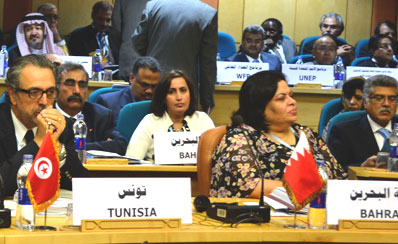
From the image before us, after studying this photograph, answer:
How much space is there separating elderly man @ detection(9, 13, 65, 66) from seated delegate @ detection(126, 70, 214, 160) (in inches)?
126

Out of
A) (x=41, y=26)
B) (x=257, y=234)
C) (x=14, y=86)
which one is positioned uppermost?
(x=41, y=26)

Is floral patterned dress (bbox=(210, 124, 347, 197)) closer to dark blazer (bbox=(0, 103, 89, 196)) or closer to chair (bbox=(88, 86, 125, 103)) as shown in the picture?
dark blazer (bbox=(0, 103, 89, 196))

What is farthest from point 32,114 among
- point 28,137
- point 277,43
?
point 277,43

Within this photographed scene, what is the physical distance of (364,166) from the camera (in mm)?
4453

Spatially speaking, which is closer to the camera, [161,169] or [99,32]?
[161,169]

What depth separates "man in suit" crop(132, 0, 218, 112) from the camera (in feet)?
20.2

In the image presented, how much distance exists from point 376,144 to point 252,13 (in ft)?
20.9

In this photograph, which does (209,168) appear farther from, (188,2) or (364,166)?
(188,2)

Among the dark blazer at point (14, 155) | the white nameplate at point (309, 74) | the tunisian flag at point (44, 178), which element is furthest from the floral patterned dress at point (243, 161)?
the white nameplate at point (309, 74)

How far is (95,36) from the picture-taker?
357 inches

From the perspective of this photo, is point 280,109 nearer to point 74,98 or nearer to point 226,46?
point 74,98

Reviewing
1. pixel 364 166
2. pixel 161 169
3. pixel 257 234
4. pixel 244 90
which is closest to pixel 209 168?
pixel 244 90

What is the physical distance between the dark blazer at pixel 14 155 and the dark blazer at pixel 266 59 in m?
5.25

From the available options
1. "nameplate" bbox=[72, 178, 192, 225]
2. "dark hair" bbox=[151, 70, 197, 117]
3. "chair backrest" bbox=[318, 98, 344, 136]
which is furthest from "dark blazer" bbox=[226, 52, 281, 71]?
"nameplate" bbox=[72, 178, 192, 225]
